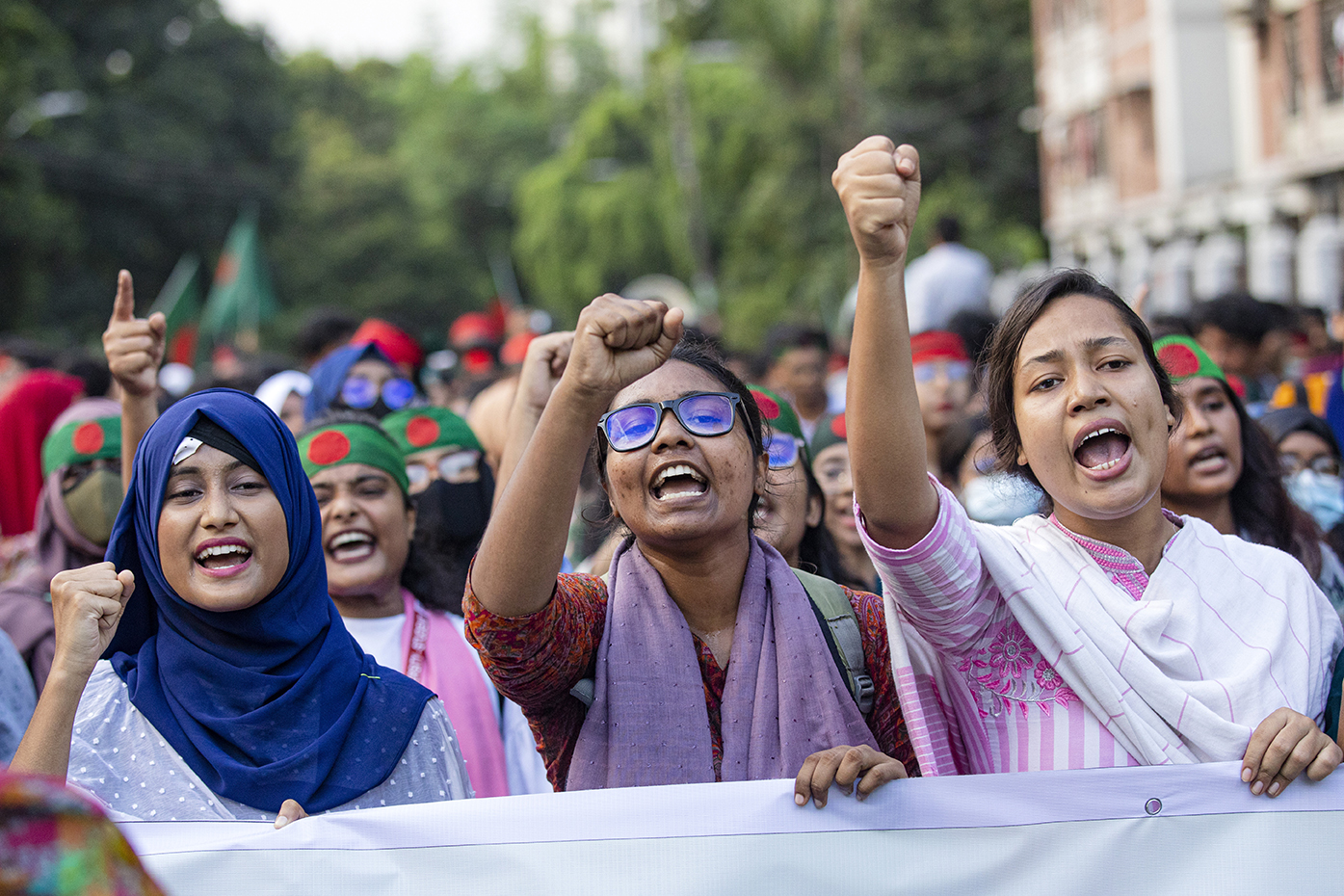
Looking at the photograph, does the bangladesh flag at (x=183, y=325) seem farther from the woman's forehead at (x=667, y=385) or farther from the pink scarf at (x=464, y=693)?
the woman's forehead at (x=667, y=385)

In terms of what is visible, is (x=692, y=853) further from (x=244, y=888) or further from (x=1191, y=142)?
(x=1191, y=142)

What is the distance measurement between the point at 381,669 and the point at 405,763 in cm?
24

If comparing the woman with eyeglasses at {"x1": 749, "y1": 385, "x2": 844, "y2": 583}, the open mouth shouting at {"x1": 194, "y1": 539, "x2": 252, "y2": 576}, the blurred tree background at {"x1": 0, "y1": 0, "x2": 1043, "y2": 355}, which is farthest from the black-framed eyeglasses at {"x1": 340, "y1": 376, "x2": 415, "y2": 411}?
the blurred tree background at {"x1": 0, "y1": 0, "x2": 1043, "y2": 355}

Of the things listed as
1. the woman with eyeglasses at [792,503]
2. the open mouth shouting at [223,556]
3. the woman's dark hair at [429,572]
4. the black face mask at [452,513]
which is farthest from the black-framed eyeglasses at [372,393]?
the open mouth shouting at [223,556]

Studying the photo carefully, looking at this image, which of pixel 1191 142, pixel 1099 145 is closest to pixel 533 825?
pixel 1191 142

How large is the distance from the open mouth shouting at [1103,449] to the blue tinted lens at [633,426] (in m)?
0.77

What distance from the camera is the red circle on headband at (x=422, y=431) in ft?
14.6

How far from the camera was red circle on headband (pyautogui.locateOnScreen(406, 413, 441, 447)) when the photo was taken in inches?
175

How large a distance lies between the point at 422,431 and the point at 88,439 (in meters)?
1.03

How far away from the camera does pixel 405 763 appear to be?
110 inches

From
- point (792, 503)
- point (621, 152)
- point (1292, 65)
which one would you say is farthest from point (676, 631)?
point (621, 152)

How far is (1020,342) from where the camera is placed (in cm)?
264

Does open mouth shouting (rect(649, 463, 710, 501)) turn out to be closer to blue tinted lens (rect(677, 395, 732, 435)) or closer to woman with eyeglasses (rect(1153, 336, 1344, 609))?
blue tinted lens (rect(677, 395, 732, 435))

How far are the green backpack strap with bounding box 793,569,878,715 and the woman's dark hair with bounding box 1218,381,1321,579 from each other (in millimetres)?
1620
